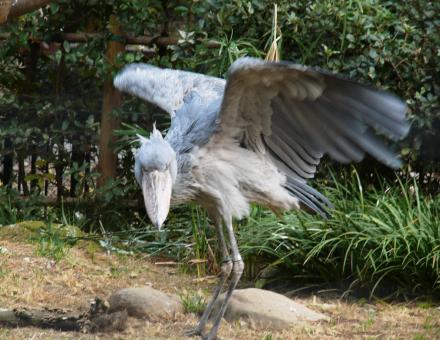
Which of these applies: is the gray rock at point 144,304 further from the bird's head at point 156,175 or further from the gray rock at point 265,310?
the bird's head at point 156,175

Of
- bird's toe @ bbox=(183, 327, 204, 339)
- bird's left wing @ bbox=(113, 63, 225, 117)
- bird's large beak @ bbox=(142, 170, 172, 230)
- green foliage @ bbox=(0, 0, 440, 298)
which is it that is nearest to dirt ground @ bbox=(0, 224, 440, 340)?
bird's toe @ bbox=(183, 327, 204, 339)

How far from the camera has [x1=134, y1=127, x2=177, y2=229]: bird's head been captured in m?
4.50

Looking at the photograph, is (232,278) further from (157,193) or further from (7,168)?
(7,168)

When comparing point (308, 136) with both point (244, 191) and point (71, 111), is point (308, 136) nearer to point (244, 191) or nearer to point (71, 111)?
point (244, 191)

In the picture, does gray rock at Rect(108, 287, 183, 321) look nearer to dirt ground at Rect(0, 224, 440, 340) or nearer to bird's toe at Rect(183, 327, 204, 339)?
dirt ground at Rect(0, 224, 440, 340)

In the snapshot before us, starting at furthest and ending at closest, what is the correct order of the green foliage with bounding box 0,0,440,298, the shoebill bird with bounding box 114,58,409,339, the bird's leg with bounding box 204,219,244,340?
1. the green foliage with bounding box 0,0,440,298
2. the bird's leg with bounding box 204,219,244,340
3. the shoebill bird with bounding box 114,58,409,339

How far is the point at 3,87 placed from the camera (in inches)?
308

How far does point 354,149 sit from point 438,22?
242 centimetres

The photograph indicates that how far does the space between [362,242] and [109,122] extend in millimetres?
2601

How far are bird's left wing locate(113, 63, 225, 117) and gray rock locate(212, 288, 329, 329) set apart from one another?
116cm

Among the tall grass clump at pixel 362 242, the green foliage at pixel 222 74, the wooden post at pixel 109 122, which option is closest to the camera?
the tall grass clump at pixel 362 242

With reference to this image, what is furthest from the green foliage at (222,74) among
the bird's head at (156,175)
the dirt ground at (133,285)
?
the bird's head at (156,175)

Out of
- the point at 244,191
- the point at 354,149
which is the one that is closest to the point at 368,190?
the point at 244,191

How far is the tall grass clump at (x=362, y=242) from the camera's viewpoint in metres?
5.60
